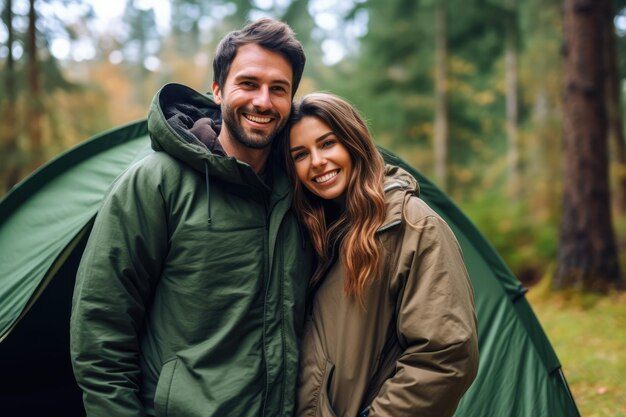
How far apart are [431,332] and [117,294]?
1.08m

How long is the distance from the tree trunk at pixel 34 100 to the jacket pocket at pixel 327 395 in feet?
30.0

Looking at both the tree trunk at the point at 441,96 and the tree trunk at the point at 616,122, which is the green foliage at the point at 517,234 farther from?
the tree trunk at the point at 616,122

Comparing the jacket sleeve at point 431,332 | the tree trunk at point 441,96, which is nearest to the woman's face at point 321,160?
the jacket sleeve at point 431,332

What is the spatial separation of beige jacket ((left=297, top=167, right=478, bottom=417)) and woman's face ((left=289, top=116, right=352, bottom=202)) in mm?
209

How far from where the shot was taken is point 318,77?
71.2 feet

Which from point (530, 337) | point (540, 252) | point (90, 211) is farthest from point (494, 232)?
point (90, 211)

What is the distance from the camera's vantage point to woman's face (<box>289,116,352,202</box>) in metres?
2.32

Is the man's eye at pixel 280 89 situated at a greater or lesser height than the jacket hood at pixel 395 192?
greater

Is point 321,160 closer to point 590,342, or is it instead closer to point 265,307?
point 265,307

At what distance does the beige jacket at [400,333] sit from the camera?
6.40 ft

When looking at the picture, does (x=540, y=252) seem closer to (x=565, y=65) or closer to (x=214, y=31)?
(x=565, y=65)

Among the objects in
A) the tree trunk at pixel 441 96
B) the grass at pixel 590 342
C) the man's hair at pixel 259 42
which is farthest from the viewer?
the tree trunk at pixel 441 96

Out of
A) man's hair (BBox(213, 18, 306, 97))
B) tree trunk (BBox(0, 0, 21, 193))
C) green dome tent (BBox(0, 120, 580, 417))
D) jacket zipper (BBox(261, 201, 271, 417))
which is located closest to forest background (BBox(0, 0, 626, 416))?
tree trunk (BBox(0, 0, 21, 193))

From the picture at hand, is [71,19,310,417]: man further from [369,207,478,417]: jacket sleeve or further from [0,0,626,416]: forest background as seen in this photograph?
[0,0,626,416]: forest background
